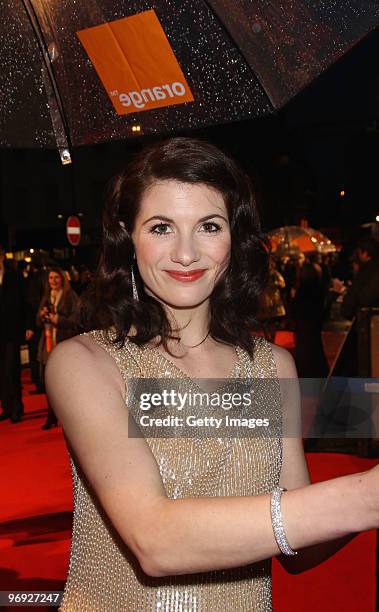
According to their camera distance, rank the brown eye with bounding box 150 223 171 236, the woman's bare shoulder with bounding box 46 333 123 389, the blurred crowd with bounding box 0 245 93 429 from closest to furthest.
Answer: the woman's bare shoulder with bounding box 46 333 123 389 < the brown eye with bounding box 150 223 171 236 < the blurred crowd with bounding box 0 245 93 429

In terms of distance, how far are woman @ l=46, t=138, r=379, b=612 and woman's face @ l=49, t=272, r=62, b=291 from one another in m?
6.91

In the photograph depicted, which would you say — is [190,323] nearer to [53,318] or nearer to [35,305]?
[53,318]

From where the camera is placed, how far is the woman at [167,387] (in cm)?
131

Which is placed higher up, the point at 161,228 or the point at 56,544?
the point at 161,228

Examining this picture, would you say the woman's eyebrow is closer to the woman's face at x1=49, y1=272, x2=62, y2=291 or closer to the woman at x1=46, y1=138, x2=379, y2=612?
the woman at x1=46, y1=138, x2=379, y2=612

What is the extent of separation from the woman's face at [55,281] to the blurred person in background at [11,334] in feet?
1.13

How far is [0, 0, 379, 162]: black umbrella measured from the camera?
6.24 ft

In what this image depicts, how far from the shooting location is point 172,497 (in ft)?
5.33

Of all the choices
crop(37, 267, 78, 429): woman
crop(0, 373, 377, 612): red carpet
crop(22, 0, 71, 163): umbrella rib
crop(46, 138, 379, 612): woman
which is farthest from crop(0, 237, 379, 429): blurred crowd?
crop(46, 138, 379, 612): woman

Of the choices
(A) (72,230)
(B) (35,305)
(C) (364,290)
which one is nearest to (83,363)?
(C) (364,290)

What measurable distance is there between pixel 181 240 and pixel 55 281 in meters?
7.25

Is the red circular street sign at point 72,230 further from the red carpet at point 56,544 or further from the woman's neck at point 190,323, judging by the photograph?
the woman's neck at point 190,323

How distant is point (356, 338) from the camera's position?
719cm

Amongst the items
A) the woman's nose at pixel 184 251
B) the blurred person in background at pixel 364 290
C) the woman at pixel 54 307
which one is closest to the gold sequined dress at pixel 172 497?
the woman's nose at pixel 184 251
